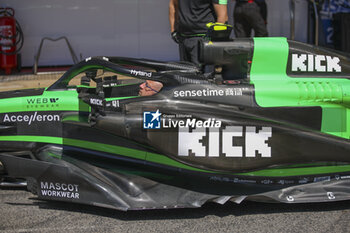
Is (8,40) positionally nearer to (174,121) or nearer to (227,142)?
(174,121)

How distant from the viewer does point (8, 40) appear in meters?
9.15

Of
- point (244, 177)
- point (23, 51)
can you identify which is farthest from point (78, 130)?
point (23, 51)

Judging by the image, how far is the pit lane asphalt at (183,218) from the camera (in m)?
3.57

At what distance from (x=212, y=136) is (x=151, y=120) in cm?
46

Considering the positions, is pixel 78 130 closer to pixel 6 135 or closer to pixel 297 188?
pixel 6 135

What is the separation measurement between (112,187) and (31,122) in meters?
0.90

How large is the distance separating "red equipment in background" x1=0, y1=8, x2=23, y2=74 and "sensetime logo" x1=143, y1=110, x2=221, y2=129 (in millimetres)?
6039

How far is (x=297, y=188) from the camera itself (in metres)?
3.88

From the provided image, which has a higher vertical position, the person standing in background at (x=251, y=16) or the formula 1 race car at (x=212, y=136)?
the person standing in background at (x=251, y=16)

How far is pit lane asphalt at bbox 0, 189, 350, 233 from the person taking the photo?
11.7 feet

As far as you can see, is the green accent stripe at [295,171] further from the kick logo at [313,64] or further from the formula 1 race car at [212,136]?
the kick logo at [313,64]

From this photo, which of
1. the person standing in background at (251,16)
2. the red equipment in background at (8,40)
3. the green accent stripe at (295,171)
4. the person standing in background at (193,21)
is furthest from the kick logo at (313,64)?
the red equipment in background at (8,40)

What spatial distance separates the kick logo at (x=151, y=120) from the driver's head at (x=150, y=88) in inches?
11.2

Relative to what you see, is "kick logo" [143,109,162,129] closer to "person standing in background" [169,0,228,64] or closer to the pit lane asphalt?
the pit lane asphalt
